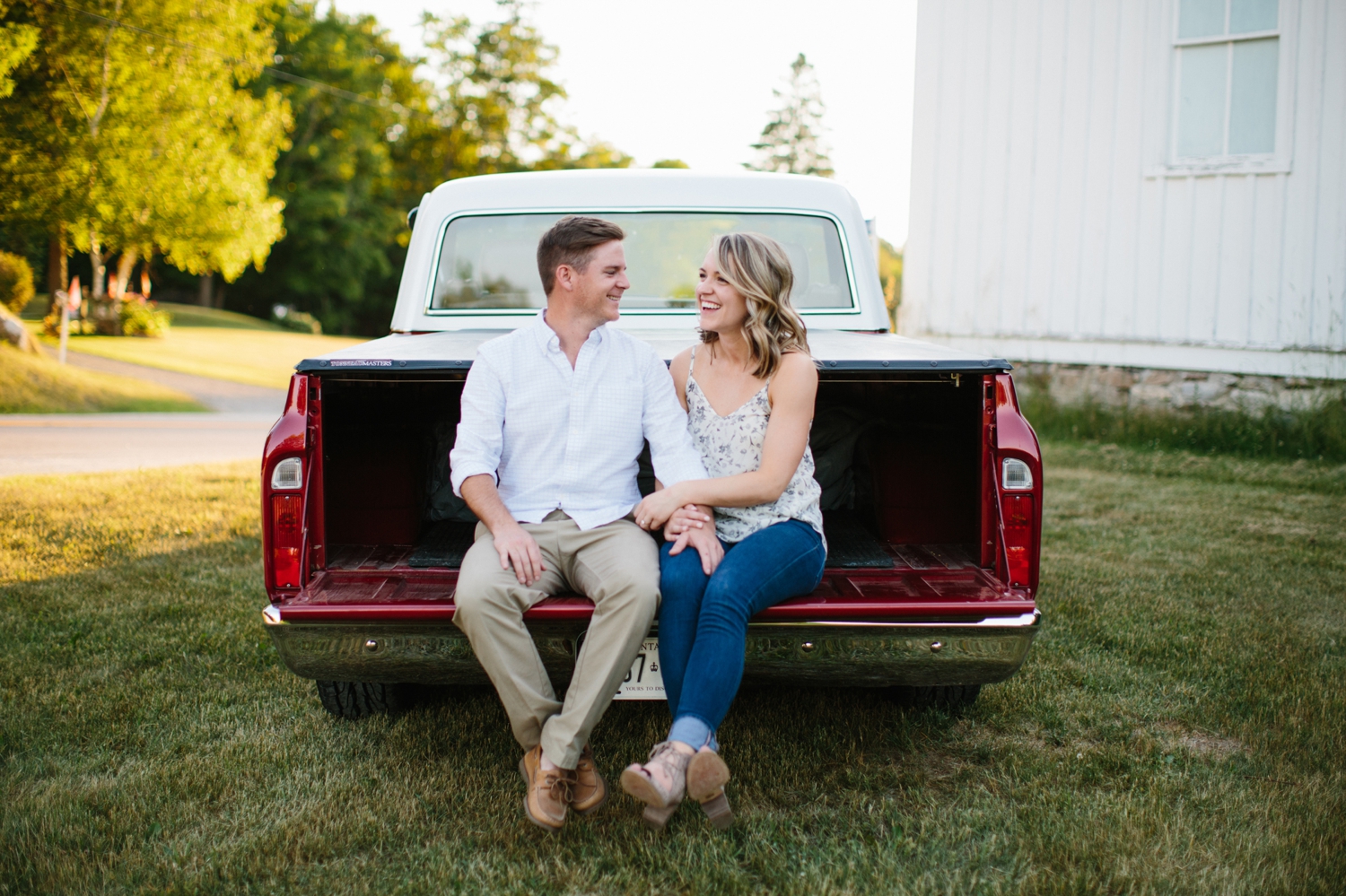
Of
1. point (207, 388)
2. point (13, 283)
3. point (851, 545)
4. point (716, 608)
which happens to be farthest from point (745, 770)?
point (13, 283)

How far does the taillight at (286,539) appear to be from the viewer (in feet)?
9.36

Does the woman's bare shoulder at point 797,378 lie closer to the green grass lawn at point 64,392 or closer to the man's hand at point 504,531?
the man's hand at point 504,531

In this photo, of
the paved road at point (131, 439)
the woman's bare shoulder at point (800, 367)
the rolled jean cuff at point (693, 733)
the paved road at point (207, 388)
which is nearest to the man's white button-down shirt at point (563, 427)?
the woman's bare shoulder at point (800, 367)

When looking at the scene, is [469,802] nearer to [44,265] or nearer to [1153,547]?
[1153,547]

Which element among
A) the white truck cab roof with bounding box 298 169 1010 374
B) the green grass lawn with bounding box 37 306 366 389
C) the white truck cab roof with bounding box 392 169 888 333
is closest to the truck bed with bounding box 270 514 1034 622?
the white truck cab roof with bounding box 298 169 1010 374

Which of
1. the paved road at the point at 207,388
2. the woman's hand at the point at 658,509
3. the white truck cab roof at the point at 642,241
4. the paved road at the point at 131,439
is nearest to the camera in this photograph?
the woman's hand at the point at 658,509

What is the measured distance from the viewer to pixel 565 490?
3.04 meters

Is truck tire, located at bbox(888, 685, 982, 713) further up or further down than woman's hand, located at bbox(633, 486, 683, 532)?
further down

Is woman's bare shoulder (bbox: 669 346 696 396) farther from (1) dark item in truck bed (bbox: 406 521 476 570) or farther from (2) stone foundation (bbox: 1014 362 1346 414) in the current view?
(2) stone foundation (bbox: 1014 362 1346 414)

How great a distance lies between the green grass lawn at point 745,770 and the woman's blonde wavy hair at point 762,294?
4.29ft

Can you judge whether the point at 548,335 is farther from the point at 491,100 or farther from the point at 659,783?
the point at 491,100

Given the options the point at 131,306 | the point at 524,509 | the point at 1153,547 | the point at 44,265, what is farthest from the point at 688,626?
the point at 44,265

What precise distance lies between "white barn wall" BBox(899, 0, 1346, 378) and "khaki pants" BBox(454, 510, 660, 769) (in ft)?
26.8

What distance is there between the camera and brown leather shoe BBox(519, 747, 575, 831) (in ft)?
8.70
